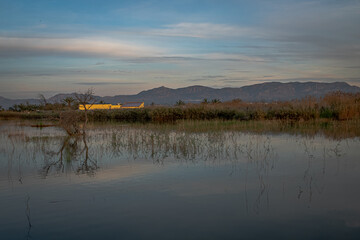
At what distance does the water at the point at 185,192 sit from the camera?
17.0 feet

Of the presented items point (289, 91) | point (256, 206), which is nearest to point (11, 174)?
point (256, 206)

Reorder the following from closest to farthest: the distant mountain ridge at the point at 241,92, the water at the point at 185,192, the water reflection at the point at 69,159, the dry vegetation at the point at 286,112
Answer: the water at the point at 185,192
the water reflection at the point at 69,159
the dry vegetation at the point at 286,112
the distant mountain ridge at the point at 241,92

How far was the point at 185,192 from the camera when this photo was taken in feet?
22.7

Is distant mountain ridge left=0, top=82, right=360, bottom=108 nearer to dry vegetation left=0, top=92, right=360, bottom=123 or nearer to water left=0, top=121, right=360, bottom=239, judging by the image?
dry vegetation left=0, top=92, right=360, bottom=123

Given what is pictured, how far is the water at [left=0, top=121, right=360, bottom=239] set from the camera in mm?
5184

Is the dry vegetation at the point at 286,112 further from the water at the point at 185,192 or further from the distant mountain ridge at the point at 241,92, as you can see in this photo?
the distant mountain ridge at the point at 241,92

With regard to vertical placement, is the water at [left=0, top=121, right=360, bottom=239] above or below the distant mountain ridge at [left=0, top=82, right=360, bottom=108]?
below

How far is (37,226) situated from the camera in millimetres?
5387

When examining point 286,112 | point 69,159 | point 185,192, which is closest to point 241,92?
point 286,112

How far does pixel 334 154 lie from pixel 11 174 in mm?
8199

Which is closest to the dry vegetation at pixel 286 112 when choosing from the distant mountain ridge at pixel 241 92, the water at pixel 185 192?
the water at pixel 185 192

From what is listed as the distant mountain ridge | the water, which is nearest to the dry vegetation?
the water

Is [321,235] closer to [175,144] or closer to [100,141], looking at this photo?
[175,144]

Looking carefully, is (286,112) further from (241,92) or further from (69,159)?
(241,92)
